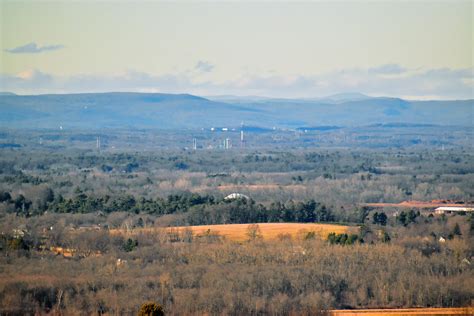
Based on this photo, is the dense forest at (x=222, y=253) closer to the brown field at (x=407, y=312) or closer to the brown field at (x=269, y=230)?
the brown field at (x=269, y=230)

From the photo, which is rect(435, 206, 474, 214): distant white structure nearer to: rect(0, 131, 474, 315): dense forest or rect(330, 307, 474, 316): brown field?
rect(0, 131, 474, 315): dense forest

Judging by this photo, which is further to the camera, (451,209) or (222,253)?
(451,209)

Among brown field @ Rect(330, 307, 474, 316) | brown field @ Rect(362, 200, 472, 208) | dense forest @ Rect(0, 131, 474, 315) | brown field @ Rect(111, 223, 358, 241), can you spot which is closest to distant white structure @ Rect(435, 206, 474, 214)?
dense forest @ Rect(0, 131, 474, 315)

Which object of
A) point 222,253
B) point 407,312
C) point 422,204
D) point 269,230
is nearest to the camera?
point 407,312

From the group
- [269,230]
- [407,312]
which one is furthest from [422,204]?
[407,312]

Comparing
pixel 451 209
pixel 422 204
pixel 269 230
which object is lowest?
pixel 422 204

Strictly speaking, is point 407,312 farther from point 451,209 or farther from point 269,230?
point 451,209

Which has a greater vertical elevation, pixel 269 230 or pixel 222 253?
pixel 222 253

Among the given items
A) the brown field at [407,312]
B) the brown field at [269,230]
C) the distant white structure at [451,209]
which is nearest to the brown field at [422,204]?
the distant white structure at [451,209]

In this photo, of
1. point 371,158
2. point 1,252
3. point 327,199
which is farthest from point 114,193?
point 371,158
